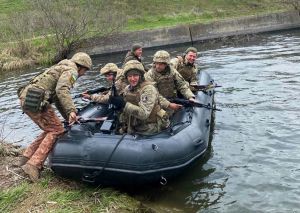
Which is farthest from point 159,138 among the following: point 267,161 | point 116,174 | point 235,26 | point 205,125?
point 235,26

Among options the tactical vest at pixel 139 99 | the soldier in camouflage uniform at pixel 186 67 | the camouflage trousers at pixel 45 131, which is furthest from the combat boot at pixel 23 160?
the soldier in camouflage uniform at pixel 186 67

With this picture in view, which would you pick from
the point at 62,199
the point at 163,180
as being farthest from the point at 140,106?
the point at 62,199

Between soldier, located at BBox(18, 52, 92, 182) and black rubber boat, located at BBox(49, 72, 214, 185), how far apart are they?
0.76ft

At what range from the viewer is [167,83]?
30.9ft

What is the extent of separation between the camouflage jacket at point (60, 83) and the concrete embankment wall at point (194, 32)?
57.4ft

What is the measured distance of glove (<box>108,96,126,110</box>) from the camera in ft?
28.8

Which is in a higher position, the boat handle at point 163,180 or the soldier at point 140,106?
the soldier at point 140,106

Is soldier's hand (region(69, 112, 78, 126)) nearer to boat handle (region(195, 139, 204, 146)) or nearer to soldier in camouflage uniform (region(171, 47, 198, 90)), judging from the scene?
boat handle (region(195, 139, 204, 146))

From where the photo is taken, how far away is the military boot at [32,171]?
720 cm

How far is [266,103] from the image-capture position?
11945 mm

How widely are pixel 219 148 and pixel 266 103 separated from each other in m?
3.20

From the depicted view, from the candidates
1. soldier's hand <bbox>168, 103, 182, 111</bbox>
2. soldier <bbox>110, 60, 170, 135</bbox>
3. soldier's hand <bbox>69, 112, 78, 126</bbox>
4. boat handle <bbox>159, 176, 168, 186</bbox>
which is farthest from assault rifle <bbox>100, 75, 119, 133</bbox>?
boat handle <bbox>159, 176, 168, 186</bbox>

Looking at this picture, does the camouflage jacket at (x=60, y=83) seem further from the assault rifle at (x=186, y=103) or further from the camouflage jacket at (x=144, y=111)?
the assault rifle at (x=186, y=103)

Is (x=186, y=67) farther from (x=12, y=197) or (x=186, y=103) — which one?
(x=12, y=197)
